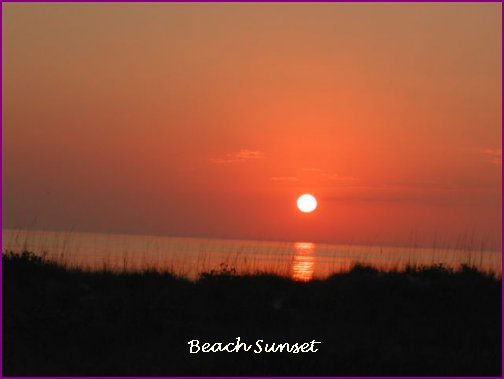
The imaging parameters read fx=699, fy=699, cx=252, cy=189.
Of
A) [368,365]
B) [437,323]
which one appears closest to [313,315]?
[437,323]

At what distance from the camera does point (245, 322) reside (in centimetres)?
1320

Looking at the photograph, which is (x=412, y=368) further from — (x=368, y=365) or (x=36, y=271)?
(x=36, y=271)

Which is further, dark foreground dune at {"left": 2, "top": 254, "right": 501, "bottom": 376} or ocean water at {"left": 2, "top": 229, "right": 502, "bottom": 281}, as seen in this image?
ocean water at {"left": 2, "top": 229, "right": 502, "bottom": 281}

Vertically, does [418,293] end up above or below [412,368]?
above

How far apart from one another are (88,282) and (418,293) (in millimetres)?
7188

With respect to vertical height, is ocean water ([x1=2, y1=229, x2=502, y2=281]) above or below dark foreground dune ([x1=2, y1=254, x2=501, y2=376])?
above

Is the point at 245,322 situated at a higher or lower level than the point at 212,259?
lower

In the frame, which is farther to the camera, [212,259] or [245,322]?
[212,259]

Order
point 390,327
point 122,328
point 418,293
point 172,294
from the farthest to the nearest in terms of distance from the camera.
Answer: point 418,293
point 172,294
point 390,327
point 122,328

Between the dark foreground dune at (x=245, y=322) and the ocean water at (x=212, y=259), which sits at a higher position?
the ocean water at (x=212, y=259)

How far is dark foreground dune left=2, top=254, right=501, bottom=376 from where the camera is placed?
34.4ft

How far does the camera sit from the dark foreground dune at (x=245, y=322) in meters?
10.5

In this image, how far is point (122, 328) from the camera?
1193cm

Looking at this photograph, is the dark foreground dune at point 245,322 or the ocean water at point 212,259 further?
the ocean water at point 212,259
